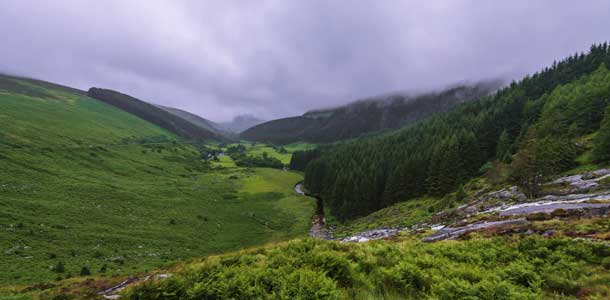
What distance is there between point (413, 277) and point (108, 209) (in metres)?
62.2

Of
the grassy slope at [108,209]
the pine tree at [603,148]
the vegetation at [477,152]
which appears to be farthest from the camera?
the vegetation at [477,152]

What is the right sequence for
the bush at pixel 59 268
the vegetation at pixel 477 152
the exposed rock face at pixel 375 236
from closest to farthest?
the bush at pixel 59 268
the exposed rock face at pixel 375 236
the vegetation at pixel 477 152

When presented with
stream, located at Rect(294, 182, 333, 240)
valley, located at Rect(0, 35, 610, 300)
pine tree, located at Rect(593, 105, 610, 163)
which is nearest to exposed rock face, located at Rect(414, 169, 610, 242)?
valley, located at Rect(0, 35, 610, 300)

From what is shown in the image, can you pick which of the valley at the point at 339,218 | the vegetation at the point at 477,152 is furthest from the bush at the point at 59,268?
the vegetation at the point at 477,152

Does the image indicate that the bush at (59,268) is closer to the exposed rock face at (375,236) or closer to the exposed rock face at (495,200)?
the exposed rock face at (375,236)

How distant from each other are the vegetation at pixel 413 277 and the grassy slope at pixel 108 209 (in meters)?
27.4

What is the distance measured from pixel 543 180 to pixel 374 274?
41882mm

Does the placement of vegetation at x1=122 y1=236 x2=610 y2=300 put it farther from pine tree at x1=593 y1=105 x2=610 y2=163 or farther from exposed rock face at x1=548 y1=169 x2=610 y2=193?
pine tree at x1=593 y1=105 x2=610 y2=163

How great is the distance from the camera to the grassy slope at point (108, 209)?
31594 millimetres

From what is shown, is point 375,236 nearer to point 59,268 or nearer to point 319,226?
point 319,226

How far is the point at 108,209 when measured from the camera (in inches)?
1981

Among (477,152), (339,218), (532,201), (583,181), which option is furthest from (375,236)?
(477,152)

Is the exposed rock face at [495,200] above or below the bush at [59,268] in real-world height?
above

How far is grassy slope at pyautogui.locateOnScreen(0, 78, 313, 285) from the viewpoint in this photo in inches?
1244
